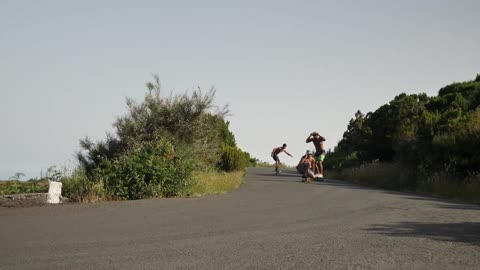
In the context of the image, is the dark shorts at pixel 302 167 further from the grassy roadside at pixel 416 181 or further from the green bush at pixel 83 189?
the green bush at pixel 83 189

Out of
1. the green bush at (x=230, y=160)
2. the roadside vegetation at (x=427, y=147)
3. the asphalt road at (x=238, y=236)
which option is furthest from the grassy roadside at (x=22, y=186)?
the roadside vegetation at (x=427, y=147)

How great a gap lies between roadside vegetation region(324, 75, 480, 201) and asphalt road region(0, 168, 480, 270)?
681 centimetres

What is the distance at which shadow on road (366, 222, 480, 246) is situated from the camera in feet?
27.6

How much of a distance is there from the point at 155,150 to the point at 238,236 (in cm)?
796

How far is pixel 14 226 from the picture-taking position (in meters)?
9.58

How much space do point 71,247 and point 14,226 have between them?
2707mm

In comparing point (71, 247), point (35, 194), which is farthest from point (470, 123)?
point (71, 247)

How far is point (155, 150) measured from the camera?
15.8m

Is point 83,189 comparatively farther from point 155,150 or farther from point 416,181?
point 416,181

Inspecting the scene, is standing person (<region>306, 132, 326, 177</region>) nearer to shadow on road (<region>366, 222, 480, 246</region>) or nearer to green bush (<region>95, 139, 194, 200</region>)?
green bush (<region>95, 139, 194, 200</region>)

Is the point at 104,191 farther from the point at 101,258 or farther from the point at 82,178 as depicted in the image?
the point at 101,258

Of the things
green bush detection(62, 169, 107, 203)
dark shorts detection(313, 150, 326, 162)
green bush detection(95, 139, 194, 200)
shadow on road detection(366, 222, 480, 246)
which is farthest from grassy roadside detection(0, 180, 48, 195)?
dark shorts detection(313, 150, 326, 162)

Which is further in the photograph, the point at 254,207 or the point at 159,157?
the point at 159,157

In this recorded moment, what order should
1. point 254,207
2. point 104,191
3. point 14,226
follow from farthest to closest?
point 104,191 < point 254,207 < point 14,226
